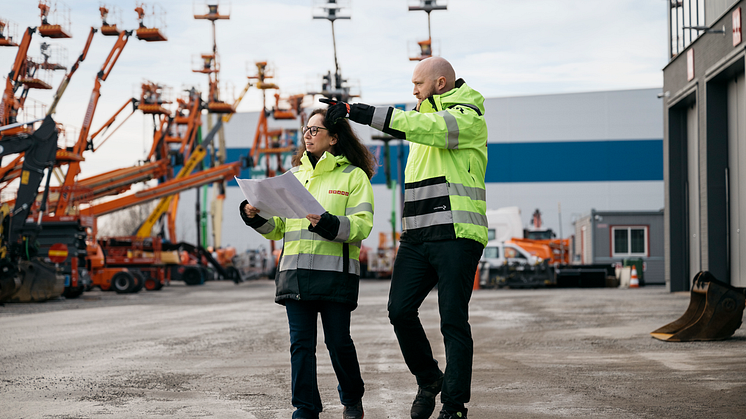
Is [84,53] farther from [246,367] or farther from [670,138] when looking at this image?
[246,367]

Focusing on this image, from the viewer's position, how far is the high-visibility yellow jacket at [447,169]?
405 cm

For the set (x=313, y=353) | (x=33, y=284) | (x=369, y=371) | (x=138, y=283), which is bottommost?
(x=138, y=283)

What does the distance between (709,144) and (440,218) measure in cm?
1631

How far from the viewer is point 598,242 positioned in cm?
3216

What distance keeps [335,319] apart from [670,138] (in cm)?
2028

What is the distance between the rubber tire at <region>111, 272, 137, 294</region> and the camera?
27266mm

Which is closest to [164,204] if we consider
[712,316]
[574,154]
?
[574,154]

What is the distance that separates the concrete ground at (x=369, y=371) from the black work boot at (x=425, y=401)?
1.08 feet

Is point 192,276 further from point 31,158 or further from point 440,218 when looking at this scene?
point 440,218

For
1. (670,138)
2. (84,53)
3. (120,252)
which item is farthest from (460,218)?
(84,53)

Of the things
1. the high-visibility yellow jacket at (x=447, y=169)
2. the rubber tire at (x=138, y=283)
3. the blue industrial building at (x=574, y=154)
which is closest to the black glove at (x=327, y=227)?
the high-visibility yellow jacket at (x=447, y=169)

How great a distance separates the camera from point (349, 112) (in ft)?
13.0

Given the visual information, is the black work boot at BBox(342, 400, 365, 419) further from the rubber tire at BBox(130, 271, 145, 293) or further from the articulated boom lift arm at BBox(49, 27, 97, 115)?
the articulated boom lift arm at BBox(49, 27, 97, 115)

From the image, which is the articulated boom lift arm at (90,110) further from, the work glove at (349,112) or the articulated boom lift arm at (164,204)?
the work glove at (349,112)
